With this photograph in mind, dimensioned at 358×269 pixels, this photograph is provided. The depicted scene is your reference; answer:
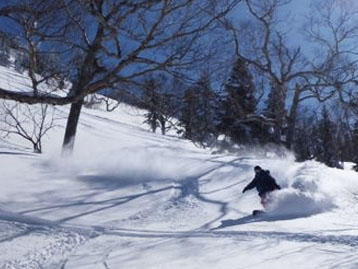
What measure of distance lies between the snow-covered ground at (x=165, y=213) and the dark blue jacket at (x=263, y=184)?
1.02 ft

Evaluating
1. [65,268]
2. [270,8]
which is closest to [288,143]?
[270,8]

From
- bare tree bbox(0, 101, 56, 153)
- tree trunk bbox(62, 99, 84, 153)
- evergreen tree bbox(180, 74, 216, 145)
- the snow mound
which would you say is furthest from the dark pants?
bare tree bbox(0, 101, 56, 153)

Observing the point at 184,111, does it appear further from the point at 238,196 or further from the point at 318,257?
the point at 318,257

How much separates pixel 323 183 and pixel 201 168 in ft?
14.4

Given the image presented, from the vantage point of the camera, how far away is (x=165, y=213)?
1066 cm

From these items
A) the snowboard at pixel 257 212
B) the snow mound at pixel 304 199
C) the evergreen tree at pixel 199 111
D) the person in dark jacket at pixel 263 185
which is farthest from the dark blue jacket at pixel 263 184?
the evergreen tree at pixel 199 111

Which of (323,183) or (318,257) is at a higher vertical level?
(323,183)

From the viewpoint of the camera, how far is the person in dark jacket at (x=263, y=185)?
11.5 m

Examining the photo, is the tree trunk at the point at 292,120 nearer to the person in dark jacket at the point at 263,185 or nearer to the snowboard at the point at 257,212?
the person in dark jacket at the point at 263,185

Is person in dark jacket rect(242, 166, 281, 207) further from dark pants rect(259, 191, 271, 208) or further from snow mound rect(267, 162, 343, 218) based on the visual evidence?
snow mound rect(267, 162, 343, 218)

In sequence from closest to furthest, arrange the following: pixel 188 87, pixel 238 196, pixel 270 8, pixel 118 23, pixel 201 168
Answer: pixel 118 23
pixel 188 87
pixel 238 196
pixel 201 168
pixel 270 8

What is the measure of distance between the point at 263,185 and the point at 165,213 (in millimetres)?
2757

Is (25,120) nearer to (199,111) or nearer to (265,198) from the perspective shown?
(199,111)

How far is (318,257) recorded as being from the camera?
691 cm
